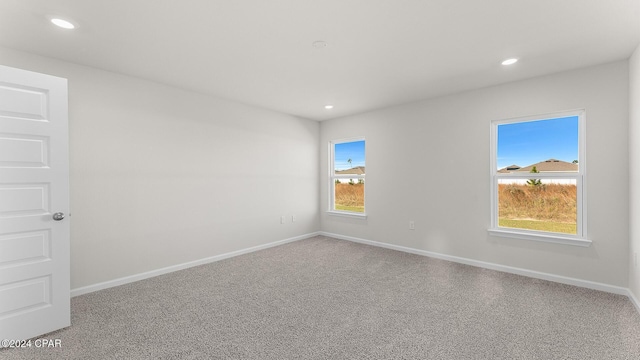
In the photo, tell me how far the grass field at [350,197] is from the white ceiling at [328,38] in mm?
2287

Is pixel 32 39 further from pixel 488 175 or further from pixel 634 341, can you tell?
pixel 634 341

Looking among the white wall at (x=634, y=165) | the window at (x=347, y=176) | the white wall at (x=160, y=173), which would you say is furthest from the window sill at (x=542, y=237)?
the white wall at (x=160, y=173)

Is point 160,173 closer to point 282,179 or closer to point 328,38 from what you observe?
point 282,179

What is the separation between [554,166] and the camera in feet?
10.7

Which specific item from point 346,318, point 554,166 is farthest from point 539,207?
point 346,318

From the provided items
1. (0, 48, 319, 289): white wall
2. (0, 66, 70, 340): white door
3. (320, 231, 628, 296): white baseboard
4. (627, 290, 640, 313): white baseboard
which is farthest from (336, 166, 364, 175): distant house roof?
(0, 66, 70, 340): white door

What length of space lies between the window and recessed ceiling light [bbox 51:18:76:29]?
4.05 meters

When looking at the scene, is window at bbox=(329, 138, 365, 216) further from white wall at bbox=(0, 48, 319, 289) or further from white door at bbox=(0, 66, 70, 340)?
white door at bbox=(0, 66, 70, 340)

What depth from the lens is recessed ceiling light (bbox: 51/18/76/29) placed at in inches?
82.0

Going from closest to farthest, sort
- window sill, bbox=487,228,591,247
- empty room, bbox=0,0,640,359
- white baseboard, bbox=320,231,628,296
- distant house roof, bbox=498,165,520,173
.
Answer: empty room, bbox=0,0,640,359 < white baseboard, bbox=320,231,628,296 < window sill, bbox=487,228,591,247 < distant house roof, bbox=498,165,520,173

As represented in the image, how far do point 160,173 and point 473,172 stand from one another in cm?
418

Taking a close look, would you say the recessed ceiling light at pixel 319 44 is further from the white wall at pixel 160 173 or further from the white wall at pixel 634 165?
the white wall at pixel 634 165

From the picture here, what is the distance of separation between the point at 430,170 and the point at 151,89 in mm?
3998

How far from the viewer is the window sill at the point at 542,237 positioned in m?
3.01
